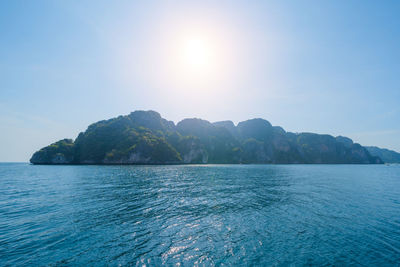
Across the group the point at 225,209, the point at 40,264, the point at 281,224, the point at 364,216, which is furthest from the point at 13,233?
the point at 364,216

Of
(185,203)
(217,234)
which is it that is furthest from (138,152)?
(217,234)

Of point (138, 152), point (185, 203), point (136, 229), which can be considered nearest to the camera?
point (136, 229)

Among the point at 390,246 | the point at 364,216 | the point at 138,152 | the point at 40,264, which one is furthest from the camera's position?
the point at 138,152

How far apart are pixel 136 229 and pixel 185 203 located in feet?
34.8

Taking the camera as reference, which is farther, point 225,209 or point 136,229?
point 225,209

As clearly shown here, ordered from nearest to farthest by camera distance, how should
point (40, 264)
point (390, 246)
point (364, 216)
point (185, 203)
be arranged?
1. point (40, 264)
2. point (390, 246)
3. point (364, 216)
4. point (185, 203)

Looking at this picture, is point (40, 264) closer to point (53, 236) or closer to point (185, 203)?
point (53, 236)

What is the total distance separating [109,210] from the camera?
21625mm

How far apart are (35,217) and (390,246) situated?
34.7 m

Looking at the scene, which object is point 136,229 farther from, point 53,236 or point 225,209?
point 225,209

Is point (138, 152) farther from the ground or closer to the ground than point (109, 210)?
farther from the ground

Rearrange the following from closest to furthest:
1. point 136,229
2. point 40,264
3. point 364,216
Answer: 1. point 40,264
2. point 136,229
3. point 364,216

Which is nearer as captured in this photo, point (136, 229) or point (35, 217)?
point (136, 229)

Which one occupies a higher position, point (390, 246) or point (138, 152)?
point (138, 152)
